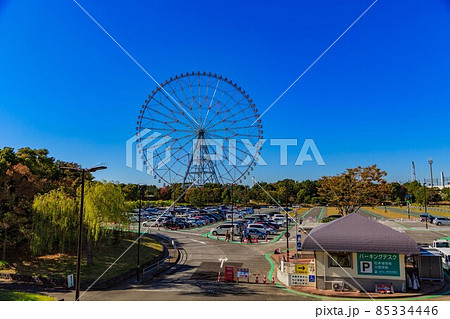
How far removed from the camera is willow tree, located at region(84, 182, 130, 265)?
23.6 metres

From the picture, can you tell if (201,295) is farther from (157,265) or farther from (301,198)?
(301,198)

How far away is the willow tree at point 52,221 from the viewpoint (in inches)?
928

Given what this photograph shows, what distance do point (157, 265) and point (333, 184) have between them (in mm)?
28507

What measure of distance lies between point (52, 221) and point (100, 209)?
3.53m

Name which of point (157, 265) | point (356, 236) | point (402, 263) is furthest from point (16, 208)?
point (402, 263)

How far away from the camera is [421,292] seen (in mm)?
17469

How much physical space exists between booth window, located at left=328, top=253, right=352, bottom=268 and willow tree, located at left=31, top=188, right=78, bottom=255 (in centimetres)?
1807

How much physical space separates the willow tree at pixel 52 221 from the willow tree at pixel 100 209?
4.03ft

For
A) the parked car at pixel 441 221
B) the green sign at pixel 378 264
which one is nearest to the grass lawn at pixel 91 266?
the green sign at pixel 378 264

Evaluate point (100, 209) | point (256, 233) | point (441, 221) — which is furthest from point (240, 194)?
point (100, 209)

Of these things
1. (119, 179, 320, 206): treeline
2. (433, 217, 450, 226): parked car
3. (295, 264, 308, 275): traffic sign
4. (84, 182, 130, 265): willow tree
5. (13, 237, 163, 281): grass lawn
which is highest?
(119, 179, 320, 206): treeline

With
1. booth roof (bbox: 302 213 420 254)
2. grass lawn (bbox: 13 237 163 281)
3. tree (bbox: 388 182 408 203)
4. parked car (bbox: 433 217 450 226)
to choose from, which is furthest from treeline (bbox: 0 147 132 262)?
tree (bbox: 388 182 408 203)

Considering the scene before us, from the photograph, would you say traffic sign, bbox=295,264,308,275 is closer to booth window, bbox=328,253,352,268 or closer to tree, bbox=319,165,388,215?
booth window, bbox=328,253,352,268

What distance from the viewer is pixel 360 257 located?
→ 59.0 feet
